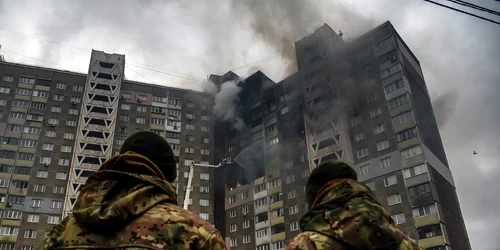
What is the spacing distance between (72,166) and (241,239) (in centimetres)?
2790

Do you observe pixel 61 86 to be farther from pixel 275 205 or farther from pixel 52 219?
pixel 275 205

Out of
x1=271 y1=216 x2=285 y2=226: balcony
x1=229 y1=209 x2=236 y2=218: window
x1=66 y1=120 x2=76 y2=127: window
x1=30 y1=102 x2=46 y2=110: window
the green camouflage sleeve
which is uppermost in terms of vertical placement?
x1=30 y1=102 x2=46 y2=110: window

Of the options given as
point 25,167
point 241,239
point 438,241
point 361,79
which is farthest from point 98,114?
point 438,241

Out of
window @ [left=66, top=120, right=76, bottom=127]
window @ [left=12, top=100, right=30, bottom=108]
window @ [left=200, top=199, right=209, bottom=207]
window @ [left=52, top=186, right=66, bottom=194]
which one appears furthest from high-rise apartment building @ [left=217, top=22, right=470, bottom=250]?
window @ [left=12, top=100, right=30, bottom=108]

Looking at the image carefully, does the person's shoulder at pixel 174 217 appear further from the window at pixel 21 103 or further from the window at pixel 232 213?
the window at pixel 21 103

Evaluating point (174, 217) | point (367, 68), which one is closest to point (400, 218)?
point (367, 68)

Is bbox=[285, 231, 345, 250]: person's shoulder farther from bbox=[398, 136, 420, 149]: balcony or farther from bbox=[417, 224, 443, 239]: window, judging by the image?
bbox=[398, 136, 420, 149]: balcony

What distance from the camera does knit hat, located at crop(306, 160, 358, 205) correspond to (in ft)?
13.0

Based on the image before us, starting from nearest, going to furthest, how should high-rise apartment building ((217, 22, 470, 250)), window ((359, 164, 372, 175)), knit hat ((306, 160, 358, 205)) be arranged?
knit hat ((306, 160, 358, 205))
high-rise apartment building ((217, 22, 470, 250))
window ((359, 164, 372, 175))

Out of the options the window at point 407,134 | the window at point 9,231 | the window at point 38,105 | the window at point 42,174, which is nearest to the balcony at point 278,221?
the window at point 407,134

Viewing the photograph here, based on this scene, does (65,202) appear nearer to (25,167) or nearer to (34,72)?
(25,167)

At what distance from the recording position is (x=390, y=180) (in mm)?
45625

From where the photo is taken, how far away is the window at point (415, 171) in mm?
43200

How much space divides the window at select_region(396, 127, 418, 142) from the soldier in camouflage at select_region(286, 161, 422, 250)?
45.8 meters
